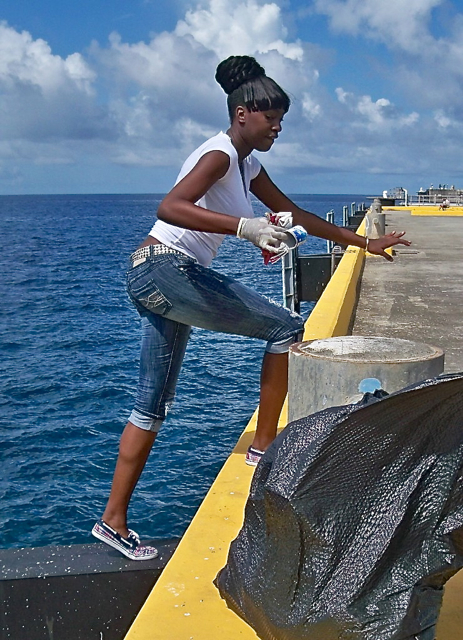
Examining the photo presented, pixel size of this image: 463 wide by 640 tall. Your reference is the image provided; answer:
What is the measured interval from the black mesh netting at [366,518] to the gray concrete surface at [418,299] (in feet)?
13.5

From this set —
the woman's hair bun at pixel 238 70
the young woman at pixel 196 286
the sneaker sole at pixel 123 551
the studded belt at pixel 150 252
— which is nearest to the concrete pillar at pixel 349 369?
the young woman at pixel 196 286

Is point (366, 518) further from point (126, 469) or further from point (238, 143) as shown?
point (238, 143)

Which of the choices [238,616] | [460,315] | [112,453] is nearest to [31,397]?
[112,453]

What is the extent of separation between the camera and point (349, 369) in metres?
2.92

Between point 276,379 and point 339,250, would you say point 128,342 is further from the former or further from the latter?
point 276,379

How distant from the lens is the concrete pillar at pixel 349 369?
9.52ft

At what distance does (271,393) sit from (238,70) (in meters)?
1.46

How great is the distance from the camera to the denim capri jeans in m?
3.23

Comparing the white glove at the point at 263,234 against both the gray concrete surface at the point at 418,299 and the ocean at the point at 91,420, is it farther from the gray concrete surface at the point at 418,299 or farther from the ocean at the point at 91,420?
the ocean at the point at 91,420

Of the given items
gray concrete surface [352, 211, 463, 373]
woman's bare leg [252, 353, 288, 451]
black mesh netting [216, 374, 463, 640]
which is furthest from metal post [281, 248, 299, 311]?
black mesh netting [216, 374, 463, 640]

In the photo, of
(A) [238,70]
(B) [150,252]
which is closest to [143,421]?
(B) [150,252]

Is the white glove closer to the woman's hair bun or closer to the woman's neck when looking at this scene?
the woman's neck

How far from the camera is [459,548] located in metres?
2.17

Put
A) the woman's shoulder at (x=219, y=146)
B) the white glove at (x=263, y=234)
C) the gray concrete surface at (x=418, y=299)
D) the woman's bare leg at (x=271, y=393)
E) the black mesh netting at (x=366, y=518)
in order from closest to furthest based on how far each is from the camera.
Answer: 1. the black mesh netting at (x=366, y=518)
2. the white glove at (x=263, y=234)
3. the woman's shoulder at (x=219, y=146)
4. the woman's bare leg at (x=271, y=393)
5. the gray concrete surface at (x=418, y=299)
